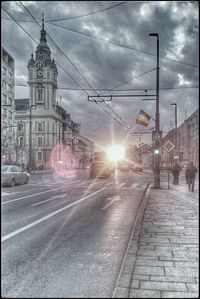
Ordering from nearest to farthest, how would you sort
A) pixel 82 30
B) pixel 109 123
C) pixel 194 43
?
pixel 194 43 → pixel 82 30 → pixel 109 123

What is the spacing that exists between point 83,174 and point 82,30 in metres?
1.26

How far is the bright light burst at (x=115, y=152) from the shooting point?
2.71 metres

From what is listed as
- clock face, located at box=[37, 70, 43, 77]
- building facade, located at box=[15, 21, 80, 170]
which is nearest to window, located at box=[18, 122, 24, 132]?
building facade, located at box=[15, 21, 80, 170]

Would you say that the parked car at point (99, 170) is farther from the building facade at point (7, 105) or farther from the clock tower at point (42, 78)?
the building facade at point (7, 105)

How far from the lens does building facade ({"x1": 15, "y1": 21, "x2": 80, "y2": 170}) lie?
200cm

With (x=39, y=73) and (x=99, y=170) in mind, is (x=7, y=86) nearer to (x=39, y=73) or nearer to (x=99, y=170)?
(x=39, y=73)

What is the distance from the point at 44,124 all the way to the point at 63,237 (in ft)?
12.1

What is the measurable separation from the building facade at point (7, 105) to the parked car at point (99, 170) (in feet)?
4.07

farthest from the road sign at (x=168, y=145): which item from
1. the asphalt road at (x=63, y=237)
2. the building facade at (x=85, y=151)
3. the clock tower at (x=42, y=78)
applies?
the clock tower at (x=42, y=78)

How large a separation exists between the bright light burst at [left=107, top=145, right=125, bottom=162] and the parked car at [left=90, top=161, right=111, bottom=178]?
0.11 meters

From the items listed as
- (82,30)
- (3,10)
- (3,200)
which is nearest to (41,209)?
(3,200)

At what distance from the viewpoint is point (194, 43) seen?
170cm

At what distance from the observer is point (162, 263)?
11.1 ft

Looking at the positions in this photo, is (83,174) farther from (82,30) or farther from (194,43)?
(194,43)
